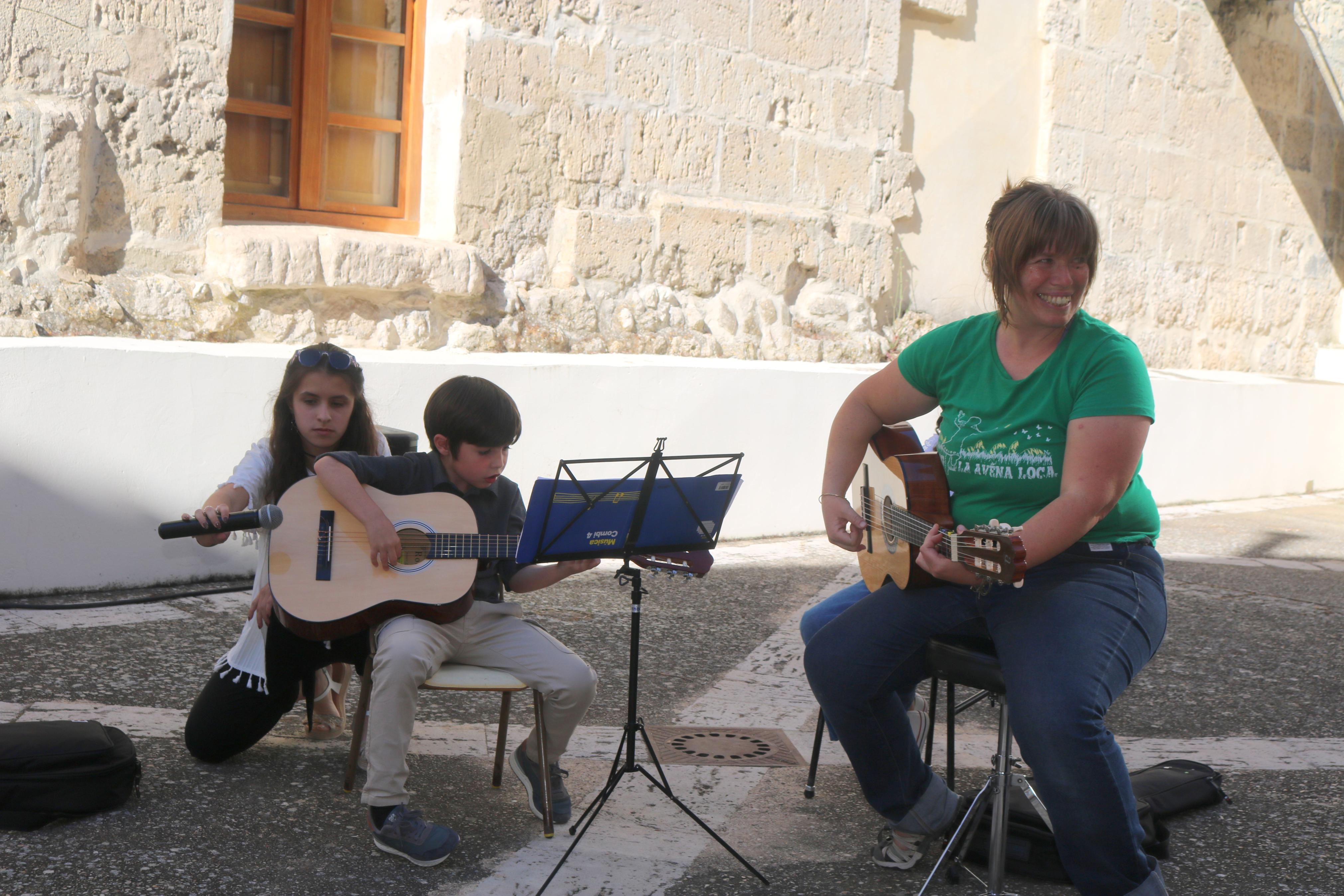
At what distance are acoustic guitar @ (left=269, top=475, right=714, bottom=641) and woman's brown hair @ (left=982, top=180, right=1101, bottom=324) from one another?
34.4 inches

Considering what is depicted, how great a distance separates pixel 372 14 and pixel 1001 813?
4.77m

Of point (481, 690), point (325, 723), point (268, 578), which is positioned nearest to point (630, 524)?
point (481, 690)

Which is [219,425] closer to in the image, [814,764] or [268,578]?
[268,578]

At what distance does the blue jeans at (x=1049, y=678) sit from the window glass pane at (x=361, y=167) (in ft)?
12.9

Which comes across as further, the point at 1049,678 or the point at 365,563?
the point at 365,563

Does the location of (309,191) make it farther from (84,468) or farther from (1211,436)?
(1211,436)

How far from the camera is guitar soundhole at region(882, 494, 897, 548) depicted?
8.71 feet

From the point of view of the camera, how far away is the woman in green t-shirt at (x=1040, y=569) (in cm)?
219

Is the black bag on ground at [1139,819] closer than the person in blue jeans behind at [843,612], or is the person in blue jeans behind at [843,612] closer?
the black bag on ground at [1139,819]

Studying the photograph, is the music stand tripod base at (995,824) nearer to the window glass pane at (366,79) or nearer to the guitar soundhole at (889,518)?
the guitar soundhole at (889,518)

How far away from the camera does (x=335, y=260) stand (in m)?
5.24

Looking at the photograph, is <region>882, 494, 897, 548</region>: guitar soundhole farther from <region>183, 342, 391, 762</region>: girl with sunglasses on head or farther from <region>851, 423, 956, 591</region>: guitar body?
<region>183, 342, 391, 762</region>: girl with sunglasses on head

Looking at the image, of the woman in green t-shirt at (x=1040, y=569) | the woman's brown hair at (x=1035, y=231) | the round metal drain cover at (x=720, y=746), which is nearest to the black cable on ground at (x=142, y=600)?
the round metal drain cover at (x=720, y=746)

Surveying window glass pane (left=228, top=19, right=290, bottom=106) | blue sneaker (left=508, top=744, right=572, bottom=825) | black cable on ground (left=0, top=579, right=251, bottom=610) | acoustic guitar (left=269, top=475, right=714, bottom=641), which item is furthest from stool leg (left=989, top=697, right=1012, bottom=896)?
window glass pane (left=228, top=19, right=290, bottom=106)
